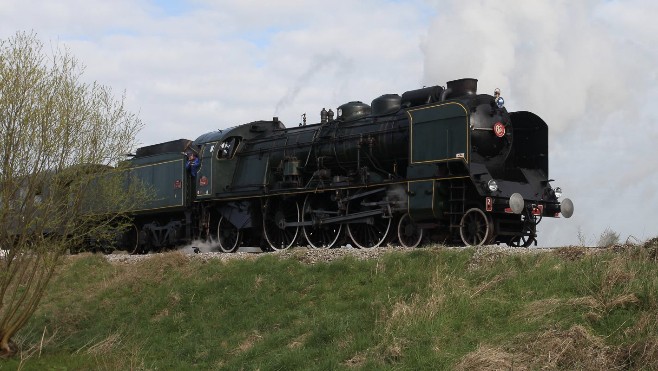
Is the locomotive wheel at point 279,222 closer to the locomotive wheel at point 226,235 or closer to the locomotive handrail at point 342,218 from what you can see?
the locomotive handrail at point 342,218

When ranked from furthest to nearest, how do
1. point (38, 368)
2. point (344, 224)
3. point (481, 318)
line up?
1. point (344, 224)
2. point (38, 368)
3. point (481, 318)

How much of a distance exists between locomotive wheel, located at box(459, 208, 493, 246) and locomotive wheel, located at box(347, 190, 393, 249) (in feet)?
6.30

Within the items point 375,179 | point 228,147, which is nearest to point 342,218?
point 375,179

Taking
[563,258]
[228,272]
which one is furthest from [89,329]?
[563,258]

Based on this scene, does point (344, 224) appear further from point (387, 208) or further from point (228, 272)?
point (228, 272)

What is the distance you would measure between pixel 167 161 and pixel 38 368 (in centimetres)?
1179

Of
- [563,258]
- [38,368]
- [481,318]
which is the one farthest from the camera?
[38,368]

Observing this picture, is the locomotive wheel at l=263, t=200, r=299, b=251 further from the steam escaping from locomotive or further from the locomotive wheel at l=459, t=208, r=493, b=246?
the locomotive wheel at l=459, t=208, r=493, b=246

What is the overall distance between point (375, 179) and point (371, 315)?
692 centimetres

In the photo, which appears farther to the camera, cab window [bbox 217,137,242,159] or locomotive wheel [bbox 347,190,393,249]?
cab window [bbox 217,137,242,159]

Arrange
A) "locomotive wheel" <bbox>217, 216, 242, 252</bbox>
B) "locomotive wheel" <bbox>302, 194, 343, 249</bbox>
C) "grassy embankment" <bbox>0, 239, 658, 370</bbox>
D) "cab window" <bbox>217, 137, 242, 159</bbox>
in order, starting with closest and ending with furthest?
"grassy embankment" <bbox>0, 239, 658, 370</bbox>, "locomotive wheel" <bbox>302, 194, 343, 249</bbox>, "locomotive wheel" <bbox>217, 216, 242, 252</bbox>, "cab window" <bbox>217, 137, 242, 159</bbox>

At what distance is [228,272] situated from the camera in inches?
613

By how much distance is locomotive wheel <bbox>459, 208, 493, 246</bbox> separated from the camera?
1510 cm

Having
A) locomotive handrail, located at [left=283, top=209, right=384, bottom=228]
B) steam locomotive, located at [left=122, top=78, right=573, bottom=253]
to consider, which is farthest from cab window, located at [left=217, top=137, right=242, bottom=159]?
locomotive handrail, located at [left=283, top=209, right=384, bottom=228]
